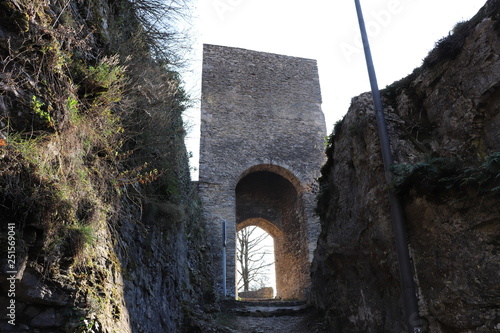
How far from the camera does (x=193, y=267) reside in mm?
7746

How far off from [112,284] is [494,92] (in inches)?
180

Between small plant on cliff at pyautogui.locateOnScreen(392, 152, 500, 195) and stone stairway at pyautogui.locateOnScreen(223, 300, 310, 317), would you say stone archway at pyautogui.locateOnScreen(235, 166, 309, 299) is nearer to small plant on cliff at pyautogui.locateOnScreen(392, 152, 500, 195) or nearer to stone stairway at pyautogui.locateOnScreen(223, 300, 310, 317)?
stone stairway at pyautogui.locateOnScreen(223, 300, 310, 317)

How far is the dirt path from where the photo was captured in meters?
6.98

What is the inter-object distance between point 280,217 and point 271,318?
646 centimetres

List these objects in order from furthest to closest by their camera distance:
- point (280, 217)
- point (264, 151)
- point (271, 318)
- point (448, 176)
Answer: point (280, 217) → point (264, 151) → point (271, 318) → point (448, 176)

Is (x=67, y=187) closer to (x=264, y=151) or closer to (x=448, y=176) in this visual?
(x=448, y=176)

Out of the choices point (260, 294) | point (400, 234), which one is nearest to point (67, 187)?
point (400, 234)

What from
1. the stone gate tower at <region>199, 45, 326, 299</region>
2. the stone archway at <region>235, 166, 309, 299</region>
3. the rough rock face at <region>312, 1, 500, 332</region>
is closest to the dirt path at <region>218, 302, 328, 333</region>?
the rough rock face at <region>312, 1, 500, 332</region>

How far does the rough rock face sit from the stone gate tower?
18.1ft

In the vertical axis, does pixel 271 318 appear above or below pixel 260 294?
below

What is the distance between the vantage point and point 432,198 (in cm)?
411

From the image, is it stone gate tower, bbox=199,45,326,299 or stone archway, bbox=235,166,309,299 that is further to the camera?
stone archway, bbox=235,166,309,299

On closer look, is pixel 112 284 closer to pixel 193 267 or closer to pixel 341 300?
pixel 341 300

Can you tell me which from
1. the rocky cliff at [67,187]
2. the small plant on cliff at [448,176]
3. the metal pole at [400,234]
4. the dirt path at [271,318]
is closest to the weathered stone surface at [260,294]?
the dirt path at [271,318]
